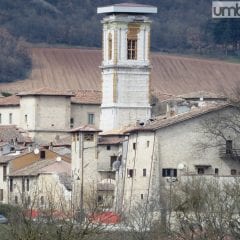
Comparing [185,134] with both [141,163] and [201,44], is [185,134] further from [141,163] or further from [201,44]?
[201,44]

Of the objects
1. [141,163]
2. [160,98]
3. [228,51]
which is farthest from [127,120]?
[228,51]

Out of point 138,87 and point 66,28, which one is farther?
point 66,28

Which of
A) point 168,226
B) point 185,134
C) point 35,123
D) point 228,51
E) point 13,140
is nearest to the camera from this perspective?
point 168,226

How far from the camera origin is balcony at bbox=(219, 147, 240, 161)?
290 ft

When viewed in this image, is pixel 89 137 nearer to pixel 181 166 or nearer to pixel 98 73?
pixel 181 166

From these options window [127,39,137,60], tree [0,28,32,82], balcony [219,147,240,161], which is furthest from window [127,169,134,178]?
tree [0,28,32,82]

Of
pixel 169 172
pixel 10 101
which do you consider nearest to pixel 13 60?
pixel 10 101

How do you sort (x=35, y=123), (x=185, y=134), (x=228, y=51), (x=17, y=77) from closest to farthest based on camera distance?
1. (x=185, y=134)
2. (x=35, y=123)
3. (x=17, y=77)
4. (x=228, y=51)

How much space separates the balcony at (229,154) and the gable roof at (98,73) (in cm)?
5875

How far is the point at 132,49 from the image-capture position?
118 metres

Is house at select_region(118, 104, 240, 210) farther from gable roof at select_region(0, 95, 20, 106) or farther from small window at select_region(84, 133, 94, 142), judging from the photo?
gable roof at select_region(0, 95, 20, 106)

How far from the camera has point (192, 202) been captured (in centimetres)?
6600

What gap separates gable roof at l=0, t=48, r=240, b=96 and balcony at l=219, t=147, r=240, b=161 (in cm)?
5875

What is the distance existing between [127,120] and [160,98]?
13.0 meters
